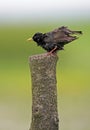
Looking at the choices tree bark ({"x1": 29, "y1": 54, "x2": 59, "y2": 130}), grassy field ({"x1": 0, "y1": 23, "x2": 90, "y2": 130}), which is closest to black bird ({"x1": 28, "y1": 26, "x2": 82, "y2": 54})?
tree bark ({"x1": 29, "y1": 54, "x2": 59, "y2": 130})

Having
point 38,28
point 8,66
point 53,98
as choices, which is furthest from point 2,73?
point 53,98

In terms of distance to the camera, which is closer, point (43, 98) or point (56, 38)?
point (43, 98)

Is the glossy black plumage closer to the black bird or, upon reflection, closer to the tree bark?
the black bird

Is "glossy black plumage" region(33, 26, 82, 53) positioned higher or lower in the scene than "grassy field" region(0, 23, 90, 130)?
lower

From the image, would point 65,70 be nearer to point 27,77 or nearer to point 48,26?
point 27,77

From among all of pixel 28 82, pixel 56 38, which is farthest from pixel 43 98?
pixel 28 82

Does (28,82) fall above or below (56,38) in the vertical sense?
above

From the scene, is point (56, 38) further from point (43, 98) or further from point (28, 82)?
point (28, 82)
